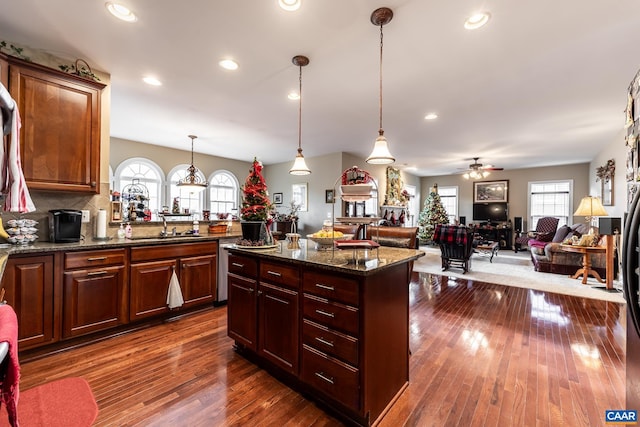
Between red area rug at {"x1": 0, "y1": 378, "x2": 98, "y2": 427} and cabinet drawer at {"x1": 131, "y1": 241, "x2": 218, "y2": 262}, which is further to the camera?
cabinet drawer at {"x1": 131, "y1": 241, "x2": 218, "y2": 262}

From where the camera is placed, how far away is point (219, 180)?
306 inches

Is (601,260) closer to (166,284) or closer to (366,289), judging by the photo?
(366,289)

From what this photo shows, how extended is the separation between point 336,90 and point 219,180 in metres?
5.38

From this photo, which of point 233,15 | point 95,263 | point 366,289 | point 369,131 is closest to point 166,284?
point 95,263

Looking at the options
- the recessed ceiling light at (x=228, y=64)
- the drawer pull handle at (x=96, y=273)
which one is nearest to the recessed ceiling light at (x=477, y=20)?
the recessed ceiling light at (x=228, y=64)

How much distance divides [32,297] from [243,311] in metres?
1.76

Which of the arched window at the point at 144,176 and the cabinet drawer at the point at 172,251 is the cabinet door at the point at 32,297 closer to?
the cabinet drawer at the point at 172,251

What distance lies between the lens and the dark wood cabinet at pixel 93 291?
245 cm

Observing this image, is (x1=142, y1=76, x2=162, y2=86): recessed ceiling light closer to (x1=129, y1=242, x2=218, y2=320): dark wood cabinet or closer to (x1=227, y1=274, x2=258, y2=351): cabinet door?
(x1=129, y1=242, x2=218, y2=320): dark wood cabinet

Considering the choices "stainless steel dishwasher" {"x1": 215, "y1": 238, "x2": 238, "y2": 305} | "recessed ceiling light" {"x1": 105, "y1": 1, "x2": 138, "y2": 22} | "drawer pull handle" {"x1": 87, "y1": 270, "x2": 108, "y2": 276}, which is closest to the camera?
"recessed ceiling light" {"x1": 105, "y1": 1, "x2": 138, "y2": 22}

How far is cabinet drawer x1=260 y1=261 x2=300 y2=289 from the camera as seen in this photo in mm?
1905

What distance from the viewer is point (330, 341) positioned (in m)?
1.68

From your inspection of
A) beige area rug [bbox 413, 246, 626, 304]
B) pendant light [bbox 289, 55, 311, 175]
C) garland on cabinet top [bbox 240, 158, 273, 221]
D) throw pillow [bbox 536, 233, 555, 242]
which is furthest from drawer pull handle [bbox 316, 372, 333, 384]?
throw pillow [bbox 536, 233, 555, 242]

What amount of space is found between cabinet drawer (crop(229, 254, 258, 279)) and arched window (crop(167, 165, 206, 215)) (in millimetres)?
4961
